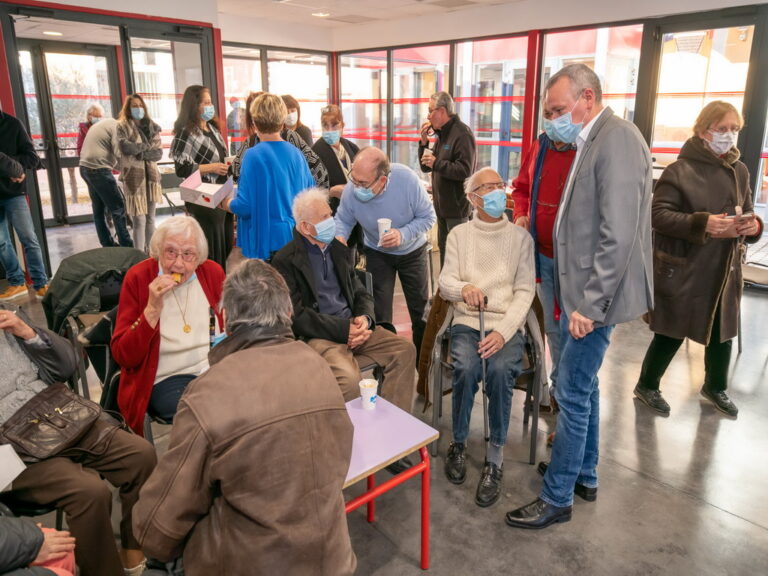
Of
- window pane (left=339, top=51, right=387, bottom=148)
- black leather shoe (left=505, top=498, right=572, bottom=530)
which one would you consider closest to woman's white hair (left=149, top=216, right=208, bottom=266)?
black leather shoe (left=505, top=498, right=572, bottom=530)

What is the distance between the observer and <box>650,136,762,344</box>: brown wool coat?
10.2 ft

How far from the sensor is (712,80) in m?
6.12

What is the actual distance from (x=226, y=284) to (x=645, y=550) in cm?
196

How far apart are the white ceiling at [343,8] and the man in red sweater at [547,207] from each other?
17.7 feet

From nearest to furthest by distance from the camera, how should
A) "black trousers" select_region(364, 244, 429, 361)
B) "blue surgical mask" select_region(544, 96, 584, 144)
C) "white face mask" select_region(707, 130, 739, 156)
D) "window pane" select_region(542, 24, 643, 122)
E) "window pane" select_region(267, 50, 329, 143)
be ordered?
"blue surgical mask" select_region(544, 96, 584, 144) < "white face mask" select_region(707, 130, 739, 156) < "black trousers" select_region(364, 244, 429, 361) < "window pane" select_region(542, 24, 643, 122) < "window pane" select_region(267, 50, 329, 143)

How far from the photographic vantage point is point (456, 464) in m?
2.84

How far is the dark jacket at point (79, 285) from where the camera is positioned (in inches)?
114

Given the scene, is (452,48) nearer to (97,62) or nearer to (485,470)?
(97,62)

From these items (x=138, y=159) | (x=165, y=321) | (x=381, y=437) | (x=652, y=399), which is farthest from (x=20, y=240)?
(x=652, y=399)

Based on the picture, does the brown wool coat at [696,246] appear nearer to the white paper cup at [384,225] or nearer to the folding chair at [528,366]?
the folding chair at [528,366]

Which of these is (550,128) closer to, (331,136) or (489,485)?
(489,485)

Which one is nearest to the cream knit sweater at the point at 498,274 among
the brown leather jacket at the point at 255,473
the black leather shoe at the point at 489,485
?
the black leather shoe at the point at 489,485

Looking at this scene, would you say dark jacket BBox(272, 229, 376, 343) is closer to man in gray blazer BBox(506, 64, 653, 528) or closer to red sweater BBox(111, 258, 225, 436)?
red sweater BBox(111, 258, 225, 436)

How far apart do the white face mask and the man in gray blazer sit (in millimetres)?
1210
